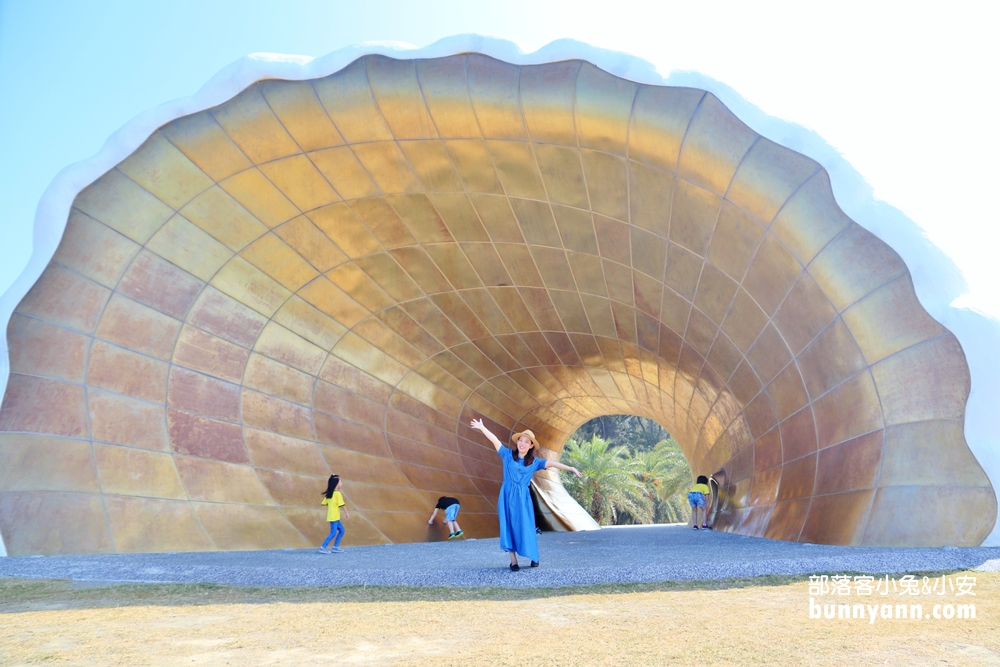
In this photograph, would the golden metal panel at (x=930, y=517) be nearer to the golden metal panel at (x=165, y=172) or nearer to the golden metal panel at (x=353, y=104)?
the golden metal panel at (x=353, y=104)

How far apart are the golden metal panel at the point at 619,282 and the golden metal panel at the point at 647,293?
11 centimetres

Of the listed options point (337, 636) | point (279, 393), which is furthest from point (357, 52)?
point (337, 636)

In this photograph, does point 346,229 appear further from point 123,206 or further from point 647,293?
point 647,293

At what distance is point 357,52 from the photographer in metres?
10.1

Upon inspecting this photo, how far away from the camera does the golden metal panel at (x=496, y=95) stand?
10.1 meters

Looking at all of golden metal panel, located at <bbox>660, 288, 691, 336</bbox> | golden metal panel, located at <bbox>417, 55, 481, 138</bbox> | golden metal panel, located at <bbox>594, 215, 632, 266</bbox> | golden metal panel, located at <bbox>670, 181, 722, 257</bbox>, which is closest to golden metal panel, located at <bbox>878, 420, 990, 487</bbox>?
golden metal panel, located at <bbox>670, 181, 722, 257</bbox>

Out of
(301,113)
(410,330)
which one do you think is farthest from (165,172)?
(410,330)

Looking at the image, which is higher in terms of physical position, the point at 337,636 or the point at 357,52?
the point at 357,52

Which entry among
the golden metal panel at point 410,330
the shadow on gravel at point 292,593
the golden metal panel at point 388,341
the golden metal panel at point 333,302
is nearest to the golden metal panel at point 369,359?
the golden metal panel at point 388,341

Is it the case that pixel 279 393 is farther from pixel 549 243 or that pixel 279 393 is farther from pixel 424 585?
pixel 424 585

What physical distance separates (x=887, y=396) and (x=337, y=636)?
8083 mm

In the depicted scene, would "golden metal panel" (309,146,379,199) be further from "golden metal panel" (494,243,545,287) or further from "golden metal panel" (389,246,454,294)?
"golden metal panel" (494,243,545,287)

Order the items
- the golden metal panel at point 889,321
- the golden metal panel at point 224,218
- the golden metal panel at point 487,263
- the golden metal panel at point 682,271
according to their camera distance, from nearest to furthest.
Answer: the golden metal panel at point 889,321 → the golden metal panel at point 682,271 → the golden metal panel at point 224,218 → the golden metal panel at point 487,263

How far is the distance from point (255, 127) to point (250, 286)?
3.32 meters
